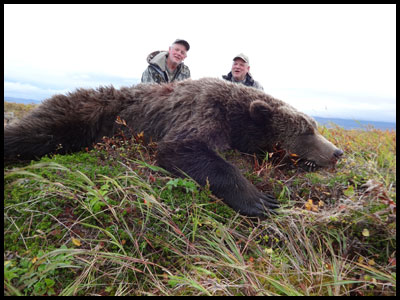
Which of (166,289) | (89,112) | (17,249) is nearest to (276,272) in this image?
(166,289)

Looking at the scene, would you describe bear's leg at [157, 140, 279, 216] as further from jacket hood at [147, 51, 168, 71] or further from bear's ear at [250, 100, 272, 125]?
jacket hood at [147, 51, 168, 71]

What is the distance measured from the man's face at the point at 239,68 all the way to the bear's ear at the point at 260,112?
3.92 meters

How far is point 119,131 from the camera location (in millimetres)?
3564

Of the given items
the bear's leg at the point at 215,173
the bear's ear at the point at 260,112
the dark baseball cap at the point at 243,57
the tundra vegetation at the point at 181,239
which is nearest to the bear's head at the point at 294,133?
the bear's ear at the point at 260,112

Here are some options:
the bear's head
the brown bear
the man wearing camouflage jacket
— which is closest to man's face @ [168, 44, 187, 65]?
the man wearing camouflage jacket

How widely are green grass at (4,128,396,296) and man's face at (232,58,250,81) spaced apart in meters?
4.86

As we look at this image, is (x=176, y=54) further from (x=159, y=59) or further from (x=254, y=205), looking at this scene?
(x=254, y=205)

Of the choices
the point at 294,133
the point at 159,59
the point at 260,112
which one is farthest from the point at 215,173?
the point at 159,59

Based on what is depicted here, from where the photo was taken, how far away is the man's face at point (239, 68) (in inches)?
270

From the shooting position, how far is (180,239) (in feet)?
6.36

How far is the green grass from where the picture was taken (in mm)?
1623

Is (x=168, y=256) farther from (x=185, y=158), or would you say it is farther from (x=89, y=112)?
(x=89, y=112)

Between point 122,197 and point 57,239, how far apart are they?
58cm

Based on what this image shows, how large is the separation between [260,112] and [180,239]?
196cm
